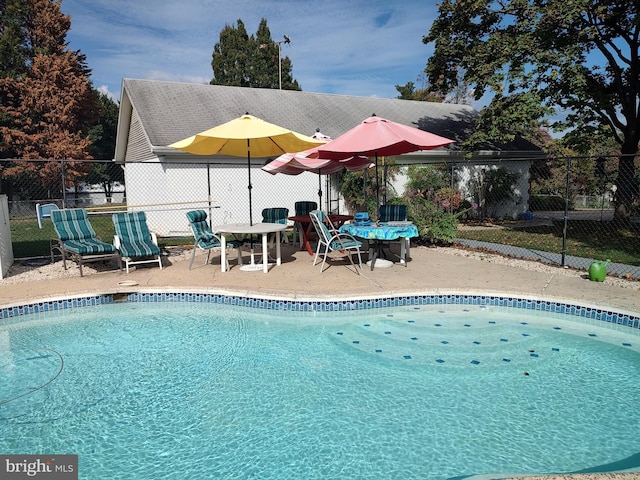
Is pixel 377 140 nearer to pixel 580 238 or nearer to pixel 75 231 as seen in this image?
pixel 75 231

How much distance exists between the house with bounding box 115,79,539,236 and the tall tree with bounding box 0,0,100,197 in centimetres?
1401

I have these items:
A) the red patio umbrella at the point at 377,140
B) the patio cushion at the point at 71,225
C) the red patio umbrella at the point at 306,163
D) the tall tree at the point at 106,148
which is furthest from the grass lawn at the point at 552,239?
the tall tree at the point at 106,148

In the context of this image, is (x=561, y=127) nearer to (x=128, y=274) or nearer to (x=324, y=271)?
(x=324, y=271)

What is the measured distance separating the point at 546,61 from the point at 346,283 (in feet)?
30.1

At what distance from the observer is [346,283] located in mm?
7062

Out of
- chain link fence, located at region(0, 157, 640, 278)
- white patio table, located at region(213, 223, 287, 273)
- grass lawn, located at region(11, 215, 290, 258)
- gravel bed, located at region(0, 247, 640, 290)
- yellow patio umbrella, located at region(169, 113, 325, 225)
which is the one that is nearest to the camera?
yellow patio umbrella, located at region(169, 113, 325, 225)

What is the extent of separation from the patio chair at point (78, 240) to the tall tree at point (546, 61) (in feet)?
37.1

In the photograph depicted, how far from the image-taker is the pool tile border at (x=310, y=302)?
Result: 6234mm

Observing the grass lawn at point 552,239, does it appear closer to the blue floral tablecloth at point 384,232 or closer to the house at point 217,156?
the house at point 217,156

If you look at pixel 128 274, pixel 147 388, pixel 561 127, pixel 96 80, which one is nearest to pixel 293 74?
pixel 96 80

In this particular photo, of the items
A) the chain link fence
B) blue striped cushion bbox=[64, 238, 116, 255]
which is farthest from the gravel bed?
blue striped cushion bbox=[64, 238, 116, 255]

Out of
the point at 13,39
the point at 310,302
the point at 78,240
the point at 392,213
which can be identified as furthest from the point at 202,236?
the point at 13,39

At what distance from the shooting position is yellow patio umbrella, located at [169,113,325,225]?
289 inches

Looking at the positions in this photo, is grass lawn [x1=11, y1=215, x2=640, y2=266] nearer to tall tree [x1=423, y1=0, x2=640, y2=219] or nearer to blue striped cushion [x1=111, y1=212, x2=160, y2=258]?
tall tree [x1=423, y1=0, x2=640, y2=219]
